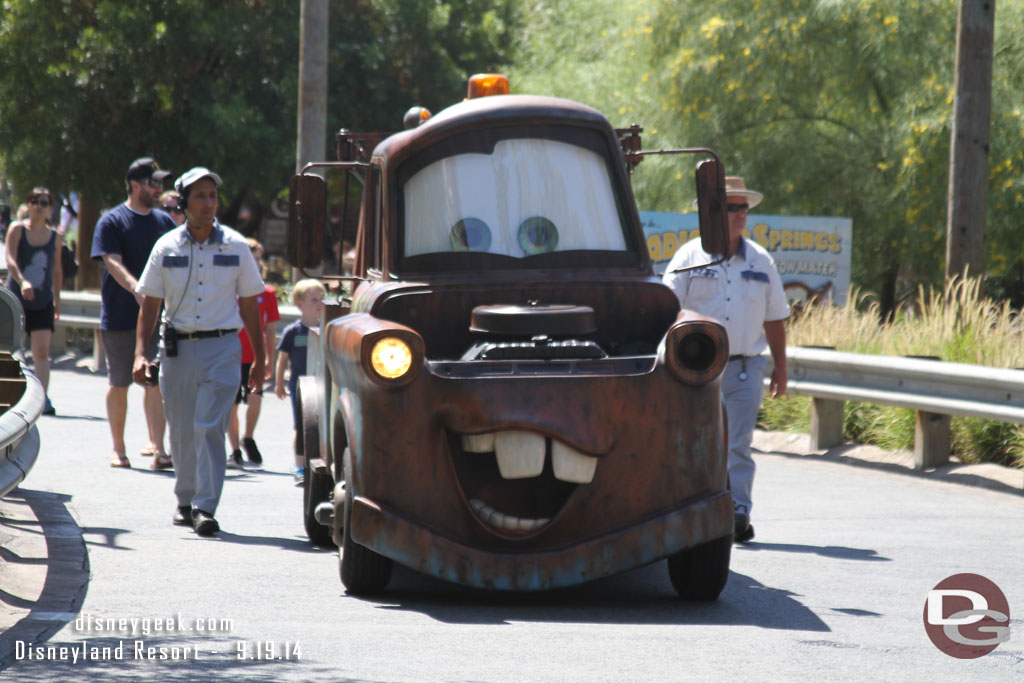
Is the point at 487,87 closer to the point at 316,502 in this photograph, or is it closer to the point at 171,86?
the point at 316,502

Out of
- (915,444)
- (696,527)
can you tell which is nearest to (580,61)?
(915,444)

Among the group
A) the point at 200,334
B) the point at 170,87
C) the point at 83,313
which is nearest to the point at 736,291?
the point at 200,334

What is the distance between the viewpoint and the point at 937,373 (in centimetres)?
1153

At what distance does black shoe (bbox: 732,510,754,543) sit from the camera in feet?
28.0

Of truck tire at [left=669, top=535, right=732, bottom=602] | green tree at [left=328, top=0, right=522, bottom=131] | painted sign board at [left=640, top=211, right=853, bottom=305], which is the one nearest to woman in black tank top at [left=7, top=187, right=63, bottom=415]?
truck tire at [left=669, top=535, right=732, bottom=602]

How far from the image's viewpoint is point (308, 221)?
25.6 feet

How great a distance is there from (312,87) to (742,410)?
9696mm

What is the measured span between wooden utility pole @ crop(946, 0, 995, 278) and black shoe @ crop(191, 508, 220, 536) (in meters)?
8.53

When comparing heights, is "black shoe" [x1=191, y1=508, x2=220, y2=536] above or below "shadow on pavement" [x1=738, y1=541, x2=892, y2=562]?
above

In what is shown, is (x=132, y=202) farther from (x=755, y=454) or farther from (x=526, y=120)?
(x=755, y=454)

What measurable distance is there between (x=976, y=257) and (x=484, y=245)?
857cm

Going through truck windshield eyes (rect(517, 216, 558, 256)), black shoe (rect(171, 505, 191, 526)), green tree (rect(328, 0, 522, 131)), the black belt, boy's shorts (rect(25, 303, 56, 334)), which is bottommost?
black shoe (rect(171, 505, 191, 526))

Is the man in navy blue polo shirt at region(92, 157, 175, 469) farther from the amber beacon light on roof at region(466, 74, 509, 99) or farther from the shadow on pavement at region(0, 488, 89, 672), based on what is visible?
the amber beacon light on roof at region(466, 74, 509, 99)

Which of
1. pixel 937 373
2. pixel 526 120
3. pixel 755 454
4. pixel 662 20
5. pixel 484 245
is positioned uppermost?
pixel 662 20
